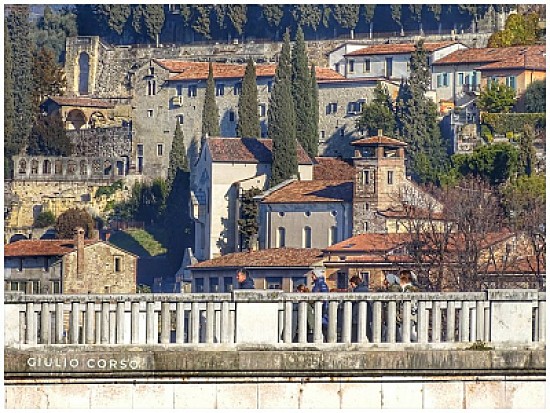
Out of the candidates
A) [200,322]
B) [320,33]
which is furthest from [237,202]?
[200,322]

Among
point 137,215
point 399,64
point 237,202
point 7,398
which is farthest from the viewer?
point 399,64

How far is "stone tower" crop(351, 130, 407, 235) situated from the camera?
9194cm

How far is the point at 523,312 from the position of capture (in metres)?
12.6

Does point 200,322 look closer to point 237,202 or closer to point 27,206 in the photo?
point 237,202

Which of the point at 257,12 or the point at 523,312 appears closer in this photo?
the point at 523,312

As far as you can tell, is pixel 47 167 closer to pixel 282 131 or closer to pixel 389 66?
pixel 389 66

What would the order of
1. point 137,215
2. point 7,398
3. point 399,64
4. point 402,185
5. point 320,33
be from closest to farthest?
point 7,398 → point 402,185 → point 137,215 → point 399,64 → point 320,33

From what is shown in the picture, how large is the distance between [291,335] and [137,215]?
98.9m

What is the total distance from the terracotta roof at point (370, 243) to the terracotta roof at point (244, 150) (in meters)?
13.2

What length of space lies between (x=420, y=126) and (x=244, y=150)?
1126 centimetres

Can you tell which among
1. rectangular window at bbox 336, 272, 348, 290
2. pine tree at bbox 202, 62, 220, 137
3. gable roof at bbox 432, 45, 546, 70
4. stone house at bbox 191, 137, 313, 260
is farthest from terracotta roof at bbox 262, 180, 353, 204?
gable roof at bbox 432, 45, 546, 70

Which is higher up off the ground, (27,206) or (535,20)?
(535,20)

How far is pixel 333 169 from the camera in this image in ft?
345

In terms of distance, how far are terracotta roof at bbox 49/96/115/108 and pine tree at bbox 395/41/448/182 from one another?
21.4 metres
